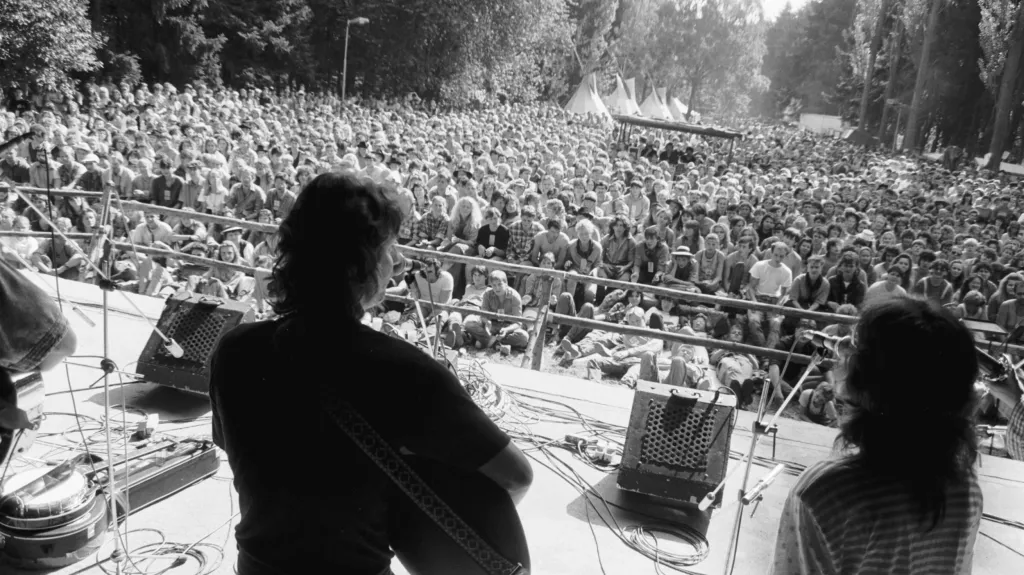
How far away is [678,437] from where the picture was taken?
3826 millimetres

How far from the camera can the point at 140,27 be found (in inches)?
1128

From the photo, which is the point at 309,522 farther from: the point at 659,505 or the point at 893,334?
the point at 659,505

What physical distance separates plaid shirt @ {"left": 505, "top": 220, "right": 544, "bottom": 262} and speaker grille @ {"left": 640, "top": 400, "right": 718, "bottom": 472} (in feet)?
19.4

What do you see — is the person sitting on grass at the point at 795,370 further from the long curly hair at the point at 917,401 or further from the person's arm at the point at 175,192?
the person's arm at the point at 175,192

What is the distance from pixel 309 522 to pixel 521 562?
355mm

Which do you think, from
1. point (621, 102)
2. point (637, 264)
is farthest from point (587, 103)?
point (637, 264)

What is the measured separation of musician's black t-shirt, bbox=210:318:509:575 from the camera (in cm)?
128

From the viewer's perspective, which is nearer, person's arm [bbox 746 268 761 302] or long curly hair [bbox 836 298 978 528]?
long curly hair [bbox 836 298 978 528]

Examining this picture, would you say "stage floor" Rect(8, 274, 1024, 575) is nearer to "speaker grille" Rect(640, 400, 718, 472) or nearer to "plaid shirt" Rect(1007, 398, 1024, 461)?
"speaker grille" Rect(640, 400, 718, 472)

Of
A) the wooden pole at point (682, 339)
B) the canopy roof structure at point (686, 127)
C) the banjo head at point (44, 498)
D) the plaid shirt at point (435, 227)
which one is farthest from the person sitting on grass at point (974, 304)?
the canopy roof structure at point (686, 127)

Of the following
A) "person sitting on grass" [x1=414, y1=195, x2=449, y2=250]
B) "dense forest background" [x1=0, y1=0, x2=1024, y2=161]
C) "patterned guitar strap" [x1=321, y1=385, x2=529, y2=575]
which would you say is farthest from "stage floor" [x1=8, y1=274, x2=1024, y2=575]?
"dense forest background" [x1=0, y1=0, x2=1024, y2=161]

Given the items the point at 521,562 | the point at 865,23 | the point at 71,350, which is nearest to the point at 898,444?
the point at 521,562

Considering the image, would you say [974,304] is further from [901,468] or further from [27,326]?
[27,326]

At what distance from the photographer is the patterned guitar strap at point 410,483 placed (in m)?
1.28
